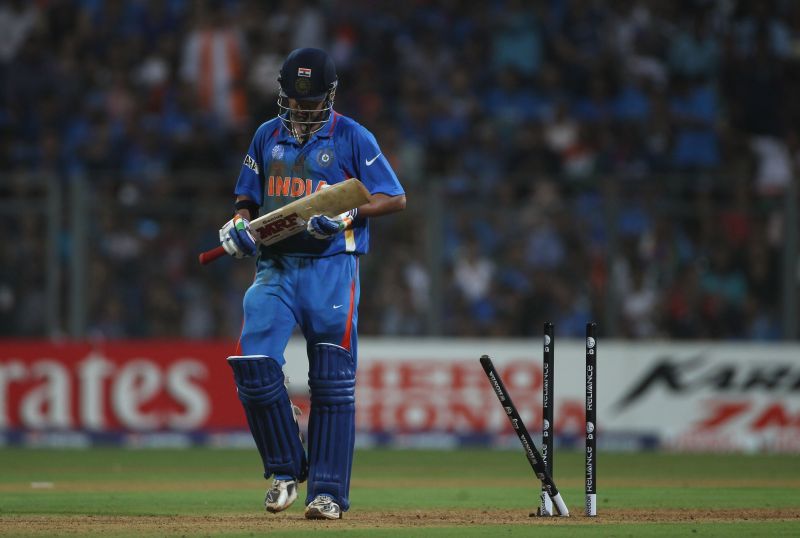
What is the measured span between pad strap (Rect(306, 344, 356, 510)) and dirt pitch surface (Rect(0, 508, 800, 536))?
0.24 meters

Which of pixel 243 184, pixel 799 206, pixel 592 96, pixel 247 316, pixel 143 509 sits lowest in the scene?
pixel 143 509

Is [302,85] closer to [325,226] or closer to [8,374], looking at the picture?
[325,226]

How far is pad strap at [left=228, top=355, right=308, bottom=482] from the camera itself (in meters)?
8.20

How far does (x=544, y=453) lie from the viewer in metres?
8.46

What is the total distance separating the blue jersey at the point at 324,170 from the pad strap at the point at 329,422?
0.60m

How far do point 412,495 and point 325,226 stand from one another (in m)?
3.56

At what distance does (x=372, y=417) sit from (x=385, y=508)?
765cm

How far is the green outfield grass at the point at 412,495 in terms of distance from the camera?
805cm

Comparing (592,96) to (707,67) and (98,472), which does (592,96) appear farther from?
(98,472)

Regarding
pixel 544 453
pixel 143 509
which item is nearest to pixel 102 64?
pixel 143 509

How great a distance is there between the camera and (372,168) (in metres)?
8.44

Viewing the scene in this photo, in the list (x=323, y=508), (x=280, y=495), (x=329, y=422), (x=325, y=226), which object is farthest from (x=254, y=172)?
(x=323, y=508)

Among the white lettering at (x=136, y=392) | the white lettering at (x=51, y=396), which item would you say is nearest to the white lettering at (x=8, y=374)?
the white lettering at (x=51, y=396)

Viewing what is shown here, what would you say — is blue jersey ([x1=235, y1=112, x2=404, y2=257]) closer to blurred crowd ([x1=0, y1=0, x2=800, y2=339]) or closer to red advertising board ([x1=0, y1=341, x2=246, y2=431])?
blurred crowd ([x1=0, y1=0, x2=800, y2=339])
